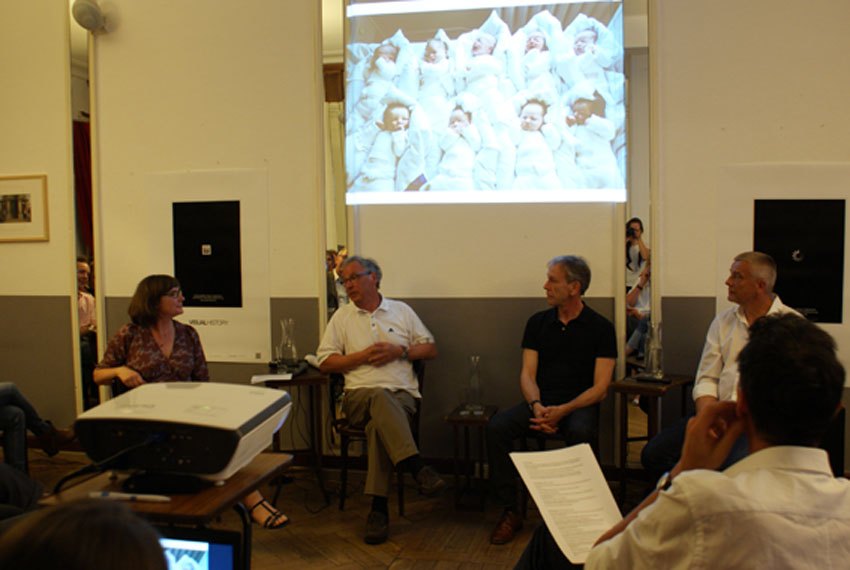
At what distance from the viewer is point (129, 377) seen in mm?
2998

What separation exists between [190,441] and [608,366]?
2422 millimetres

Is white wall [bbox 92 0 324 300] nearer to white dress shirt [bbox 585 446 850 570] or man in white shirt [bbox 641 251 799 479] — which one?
man in white shirt [bbox 641 251 799 479]

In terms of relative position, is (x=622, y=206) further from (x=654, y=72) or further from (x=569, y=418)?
(x=569, y=418)

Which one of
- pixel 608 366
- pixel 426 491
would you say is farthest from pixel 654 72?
pixel 426 491

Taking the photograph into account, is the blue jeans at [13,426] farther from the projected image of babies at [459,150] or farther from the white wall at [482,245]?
the projected image of babies at [459,150]

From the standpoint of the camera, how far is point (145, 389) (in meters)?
1.55

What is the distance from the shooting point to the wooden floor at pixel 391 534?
2814mm

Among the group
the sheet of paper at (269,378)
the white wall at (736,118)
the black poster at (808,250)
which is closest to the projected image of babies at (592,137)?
the white wall at (736,118)

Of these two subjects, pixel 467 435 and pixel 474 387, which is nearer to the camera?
pixel 467 435

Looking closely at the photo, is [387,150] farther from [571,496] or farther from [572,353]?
[571,496]

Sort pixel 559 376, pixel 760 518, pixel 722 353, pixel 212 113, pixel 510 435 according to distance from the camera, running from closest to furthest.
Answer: pixel 760 518 < pixel 722 353 < pixel 510 435 < pixel 559 376 < pixel 212 113

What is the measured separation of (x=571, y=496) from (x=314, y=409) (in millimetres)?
2648

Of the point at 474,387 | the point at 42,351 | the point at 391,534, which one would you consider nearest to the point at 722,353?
the point at 474,387

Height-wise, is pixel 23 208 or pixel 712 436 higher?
pixel 23 208
